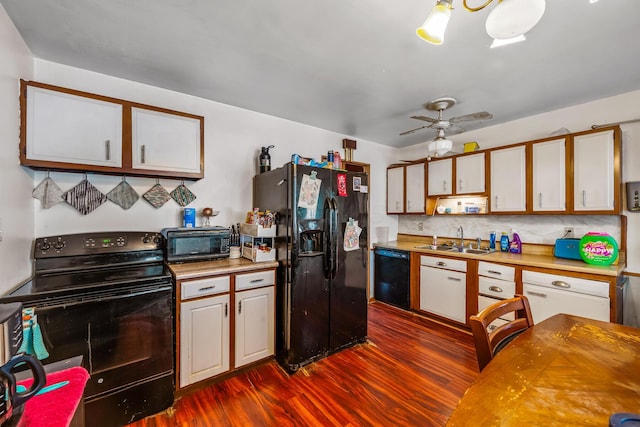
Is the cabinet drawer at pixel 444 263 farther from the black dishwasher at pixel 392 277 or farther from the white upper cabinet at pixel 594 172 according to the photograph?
the white upper cabinet at pixel 594 172

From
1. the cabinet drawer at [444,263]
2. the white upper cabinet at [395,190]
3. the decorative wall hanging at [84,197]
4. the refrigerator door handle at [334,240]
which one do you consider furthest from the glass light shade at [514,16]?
the white upper cabinet at [395,190]

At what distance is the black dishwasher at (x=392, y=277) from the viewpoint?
11.5ft

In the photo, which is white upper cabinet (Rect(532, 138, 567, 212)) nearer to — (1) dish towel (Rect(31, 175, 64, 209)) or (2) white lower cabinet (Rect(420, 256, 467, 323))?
(2) white lower cabinet (Rect(420, 256, 467, 323))

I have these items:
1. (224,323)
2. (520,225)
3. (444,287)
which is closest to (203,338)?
(224,323)

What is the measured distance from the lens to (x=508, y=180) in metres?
2.91

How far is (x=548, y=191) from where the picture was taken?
2.66 metres

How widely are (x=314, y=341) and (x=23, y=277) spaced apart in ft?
7.00

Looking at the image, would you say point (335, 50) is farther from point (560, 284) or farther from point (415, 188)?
point (560, 284)

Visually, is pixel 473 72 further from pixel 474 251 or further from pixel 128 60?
pixel 128 60

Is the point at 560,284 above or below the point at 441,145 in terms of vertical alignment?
below

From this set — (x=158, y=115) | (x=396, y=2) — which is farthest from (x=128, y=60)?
(x=396, y=2)

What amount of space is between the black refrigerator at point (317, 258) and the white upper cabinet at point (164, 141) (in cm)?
72

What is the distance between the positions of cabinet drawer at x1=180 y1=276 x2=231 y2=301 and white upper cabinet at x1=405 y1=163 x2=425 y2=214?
2852 mm

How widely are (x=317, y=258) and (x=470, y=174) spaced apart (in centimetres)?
229
